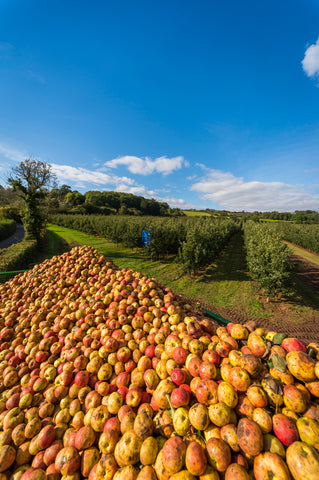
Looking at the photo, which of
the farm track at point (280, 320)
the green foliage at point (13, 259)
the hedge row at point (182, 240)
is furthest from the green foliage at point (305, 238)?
the green foliage at point (13, 259)

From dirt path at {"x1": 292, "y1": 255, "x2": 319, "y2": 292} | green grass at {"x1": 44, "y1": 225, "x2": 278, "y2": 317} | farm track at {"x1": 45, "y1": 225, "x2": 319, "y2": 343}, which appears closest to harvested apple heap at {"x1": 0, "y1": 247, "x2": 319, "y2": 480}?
farm track at {"x1": 45, "y1": 225, "x2": 319, "y2": 343}

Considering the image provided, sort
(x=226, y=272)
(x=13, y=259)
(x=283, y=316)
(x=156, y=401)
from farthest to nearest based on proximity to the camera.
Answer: (x=226, y=272), (x=13, y=259), (x=283, y=316), (x=156, y=401)

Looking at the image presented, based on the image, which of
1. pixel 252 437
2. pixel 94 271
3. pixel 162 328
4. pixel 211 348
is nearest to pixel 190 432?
pixel 252 437

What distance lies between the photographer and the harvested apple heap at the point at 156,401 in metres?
1.31

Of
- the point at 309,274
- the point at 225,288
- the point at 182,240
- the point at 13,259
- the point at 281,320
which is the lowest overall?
the point at 281,320

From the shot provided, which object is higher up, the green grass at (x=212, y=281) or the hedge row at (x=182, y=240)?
the hedge row at (x=182, y=240)

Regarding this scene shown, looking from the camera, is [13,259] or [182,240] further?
[182,240]

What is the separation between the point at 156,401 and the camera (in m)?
1.83

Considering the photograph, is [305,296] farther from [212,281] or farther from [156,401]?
[156,401]

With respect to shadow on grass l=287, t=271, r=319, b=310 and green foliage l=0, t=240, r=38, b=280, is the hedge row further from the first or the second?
green foliage l=0, t=240, r=38, b=280

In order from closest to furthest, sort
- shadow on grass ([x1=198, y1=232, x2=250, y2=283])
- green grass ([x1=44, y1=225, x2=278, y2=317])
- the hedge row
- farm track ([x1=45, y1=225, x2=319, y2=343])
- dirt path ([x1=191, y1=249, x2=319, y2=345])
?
dirt path ([x1=191, y1=249, x2=319, y2=345])
farm track ([x1=45, y1=225, x2=319, y2=343])
green grass ([x1=44, y1=225, x2=278, y2=317])
the hedge row
shadow on grass ([x1=198, y1=232, x2=250, y2=283])

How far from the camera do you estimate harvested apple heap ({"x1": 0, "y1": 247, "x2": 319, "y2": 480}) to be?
1.31 m

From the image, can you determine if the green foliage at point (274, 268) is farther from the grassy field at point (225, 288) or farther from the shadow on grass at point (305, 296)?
the grassy field at point (225, 288)

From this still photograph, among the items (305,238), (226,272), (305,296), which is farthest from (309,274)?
(305,238)
